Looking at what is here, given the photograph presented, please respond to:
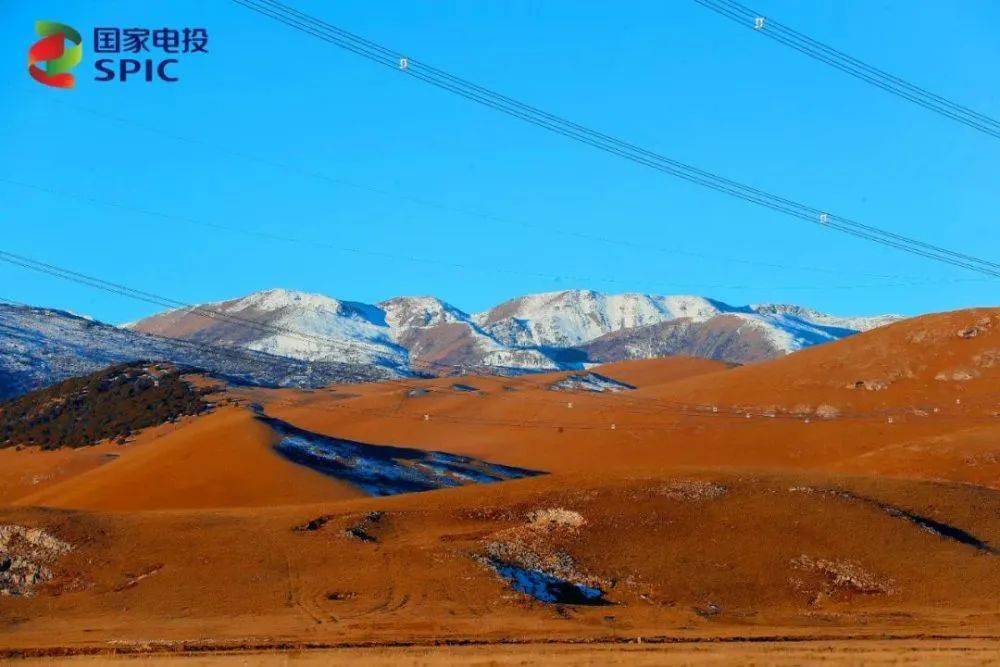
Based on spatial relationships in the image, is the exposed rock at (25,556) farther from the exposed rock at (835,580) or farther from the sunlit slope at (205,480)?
the exposed rock at (835,580)

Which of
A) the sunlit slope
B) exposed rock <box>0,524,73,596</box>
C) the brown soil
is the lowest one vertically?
the sunlit slope

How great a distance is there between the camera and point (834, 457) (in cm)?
9950

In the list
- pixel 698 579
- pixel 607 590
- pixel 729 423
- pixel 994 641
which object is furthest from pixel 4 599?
pixel 729 423

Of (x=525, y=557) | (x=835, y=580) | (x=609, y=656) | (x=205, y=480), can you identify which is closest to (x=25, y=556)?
(x=525, y=557)

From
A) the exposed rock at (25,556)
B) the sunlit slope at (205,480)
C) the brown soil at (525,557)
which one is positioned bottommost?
the sunlit slope at (205,480)

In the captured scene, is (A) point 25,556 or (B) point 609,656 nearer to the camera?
(B) point 609,656

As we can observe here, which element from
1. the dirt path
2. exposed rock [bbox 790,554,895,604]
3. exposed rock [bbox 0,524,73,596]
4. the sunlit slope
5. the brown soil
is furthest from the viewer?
the sunlit slope

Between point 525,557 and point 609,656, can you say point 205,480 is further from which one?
point 609,656

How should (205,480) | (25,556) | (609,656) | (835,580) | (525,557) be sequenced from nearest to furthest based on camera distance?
(609,656), (25,556), (835,580), (525,557), (205,480)

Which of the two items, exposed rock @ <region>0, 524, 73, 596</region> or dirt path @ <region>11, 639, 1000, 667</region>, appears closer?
dirt path @ <region>11, 639, 1000, 667</region>

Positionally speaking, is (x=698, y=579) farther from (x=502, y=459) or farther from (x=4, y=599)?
(x=502, y=459)

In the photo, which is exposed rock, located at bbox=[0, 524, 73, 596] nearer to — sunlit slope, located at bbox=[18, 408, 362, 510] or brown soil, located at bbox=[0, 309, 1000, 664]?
brown soil, located at bbox=[0, 309, 1000, 664]

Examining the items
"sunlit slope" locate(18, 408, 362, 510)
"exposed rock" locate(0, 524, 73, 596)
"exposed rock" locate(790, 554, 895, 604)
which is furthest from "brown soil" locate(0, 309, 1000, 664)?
"exposed rock" locate(0, 524, 73, 596)

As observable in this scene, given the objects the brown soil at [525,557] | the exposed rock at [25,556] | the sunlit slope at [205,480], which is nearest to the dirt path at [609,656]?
the brown soil at [525,557]
